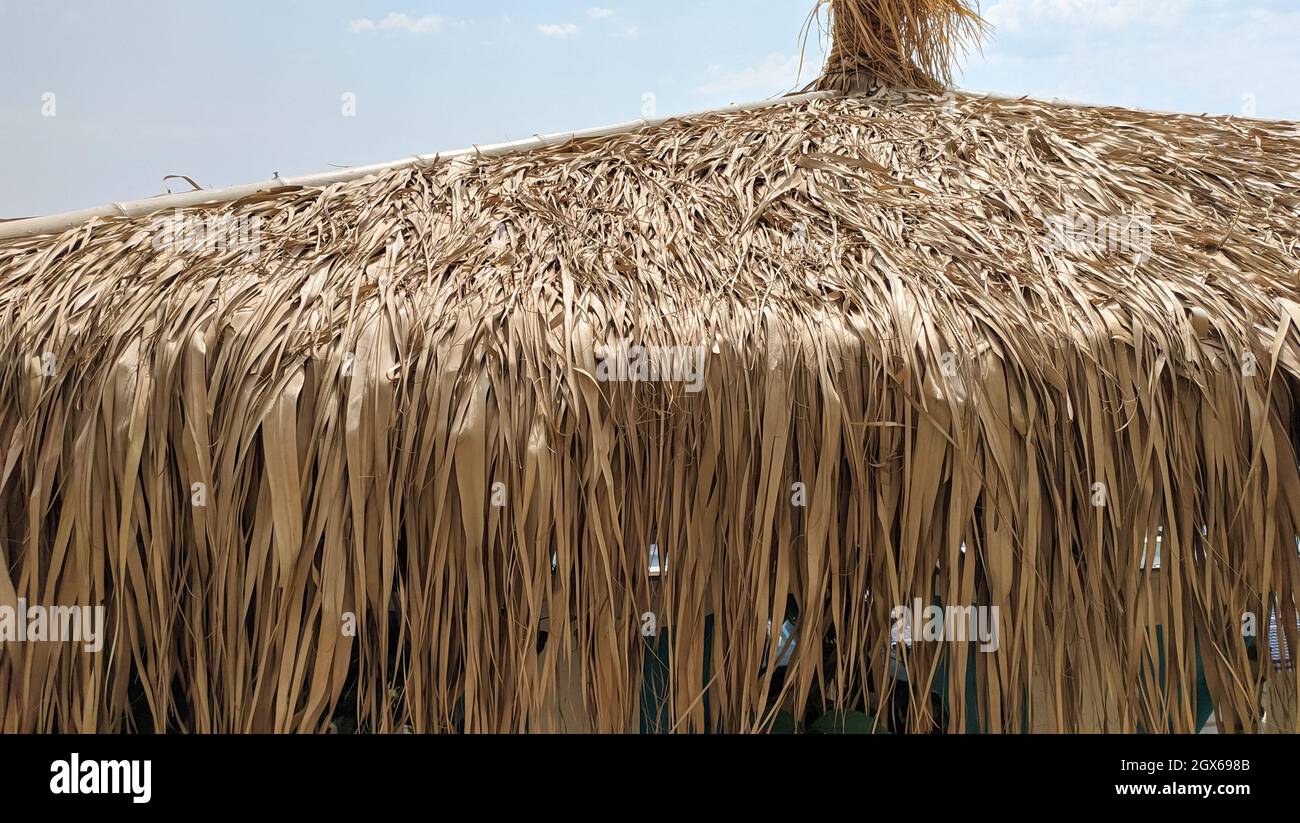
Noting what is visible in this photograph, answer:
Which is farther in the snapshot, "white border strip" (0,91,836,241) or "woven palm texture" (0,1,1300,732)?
"white border strip" (0,91,836,241)

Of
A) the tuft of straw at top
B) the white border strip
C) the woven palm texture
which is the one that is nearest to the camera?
the woven palm texture

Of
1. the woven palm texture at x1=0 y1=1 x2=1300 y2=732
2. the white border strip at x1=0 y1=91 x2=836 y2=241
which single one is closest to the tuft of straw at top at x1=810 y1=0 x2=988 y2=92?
the white border strip at x1=0 y1=91 x2=836 y2=241

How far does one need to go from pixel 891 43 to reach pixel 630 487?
1472 mm

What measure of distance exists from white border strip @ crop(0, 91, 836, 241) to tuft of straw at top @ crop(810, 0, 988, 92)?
32 cm

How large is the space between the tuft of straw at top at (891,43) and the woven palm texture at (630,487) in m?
0.95

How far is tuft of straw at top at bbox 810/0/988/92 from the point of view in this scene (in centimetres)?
201

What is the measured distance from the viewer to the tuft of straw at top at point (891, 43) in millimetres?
2012

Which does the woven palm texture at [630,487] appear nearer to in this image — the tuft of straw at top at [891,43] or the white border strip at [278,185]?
the white border strip at [278,185]

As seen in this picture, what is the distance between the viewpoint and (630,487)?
111 cm
